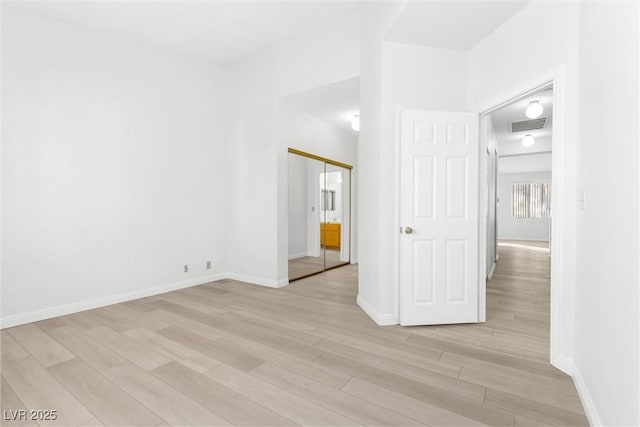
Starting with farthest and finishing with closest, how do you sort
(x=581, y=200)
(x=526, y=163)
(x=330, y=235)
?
(x=526, y=163), (x=330, y=235), (x=581, y=200)

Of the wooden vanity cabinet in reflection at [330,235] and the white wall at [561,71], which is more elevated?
the white wall at [561,71]

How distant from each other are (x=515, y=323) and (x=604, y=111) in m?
2.26

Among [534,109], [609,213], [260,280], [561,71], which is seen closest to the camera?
[609,213]

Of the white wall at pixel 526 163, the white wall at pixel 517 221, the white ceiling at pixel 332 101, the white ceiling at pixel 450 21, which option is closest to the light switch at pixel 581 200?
the white ceiling at pixel 450 21

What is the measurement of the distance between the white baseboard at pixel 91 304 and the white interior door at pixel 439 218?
9.99 ft

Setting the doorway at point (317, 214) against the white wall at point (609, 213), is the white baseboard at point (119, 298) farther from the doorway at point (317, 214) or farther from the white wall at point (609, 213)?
the white wall at point (609, 213)

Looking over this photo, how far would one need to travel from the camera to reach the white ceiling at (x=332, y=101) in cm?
401

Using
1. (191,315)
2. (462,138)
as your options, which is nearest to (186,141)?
(191,315)

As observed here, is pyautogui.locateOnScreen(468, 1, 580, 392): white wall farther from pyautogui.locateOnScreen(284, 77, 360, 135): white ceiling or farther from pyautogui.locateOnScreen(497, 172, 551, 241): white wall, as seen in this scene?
pyautogui.locateOnScreen(497, 172, 551, 241): white wall

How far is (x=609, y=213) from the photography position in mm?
1497

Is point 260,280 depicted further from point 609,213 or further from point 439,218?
point 609,213

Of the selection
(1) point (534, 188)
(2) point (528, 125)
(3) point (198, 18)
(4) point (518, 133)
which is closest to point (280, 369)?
(3) point (198, 18)

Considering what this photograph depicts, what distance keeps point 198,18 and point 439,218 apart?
11.4ft

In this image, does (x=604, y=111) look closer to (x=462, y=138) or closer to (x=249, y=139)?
(x=462, y=138)
